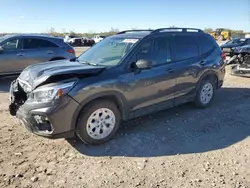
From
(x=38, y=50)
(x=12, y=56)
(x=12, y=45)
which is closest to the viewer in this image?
(x=12, y=56)

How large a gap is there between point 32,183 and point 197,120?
3.39 m

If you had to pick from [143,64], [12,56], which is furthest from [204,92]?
[12,56]

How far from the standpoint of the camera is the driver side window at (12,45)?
9156mm

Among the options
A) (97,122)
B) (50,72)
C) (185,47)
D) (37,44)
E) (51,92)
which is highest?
(185,47)

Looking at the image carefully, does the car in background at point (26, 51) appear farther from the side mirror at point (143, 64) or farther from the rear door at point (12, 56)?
the side mirror at point (143, 64)

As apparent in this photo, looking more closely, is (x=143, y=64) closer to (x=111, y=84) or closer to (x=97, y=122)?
(x=111, y=84)

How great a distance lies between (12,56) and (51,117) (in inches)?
245

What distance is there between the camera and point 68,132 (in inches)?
158

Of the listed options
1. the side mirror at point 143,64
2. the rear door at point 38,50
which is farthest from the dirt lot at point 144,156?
the rear door at point 38,50

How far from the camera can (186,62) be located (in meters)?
5.57

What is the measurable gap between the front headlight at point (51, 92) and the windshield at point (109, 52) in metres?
1.03

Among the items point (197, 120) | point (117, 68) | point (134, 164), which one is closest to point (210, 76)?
point (197, 120)

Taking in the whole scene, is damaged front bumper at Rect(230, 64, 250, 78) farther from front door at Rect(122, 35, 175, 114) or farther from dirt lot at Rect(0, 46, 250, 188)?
front door at Rect(122, 35, 175, 114)

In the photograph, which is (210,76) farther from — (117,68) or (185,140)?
(117,68)
